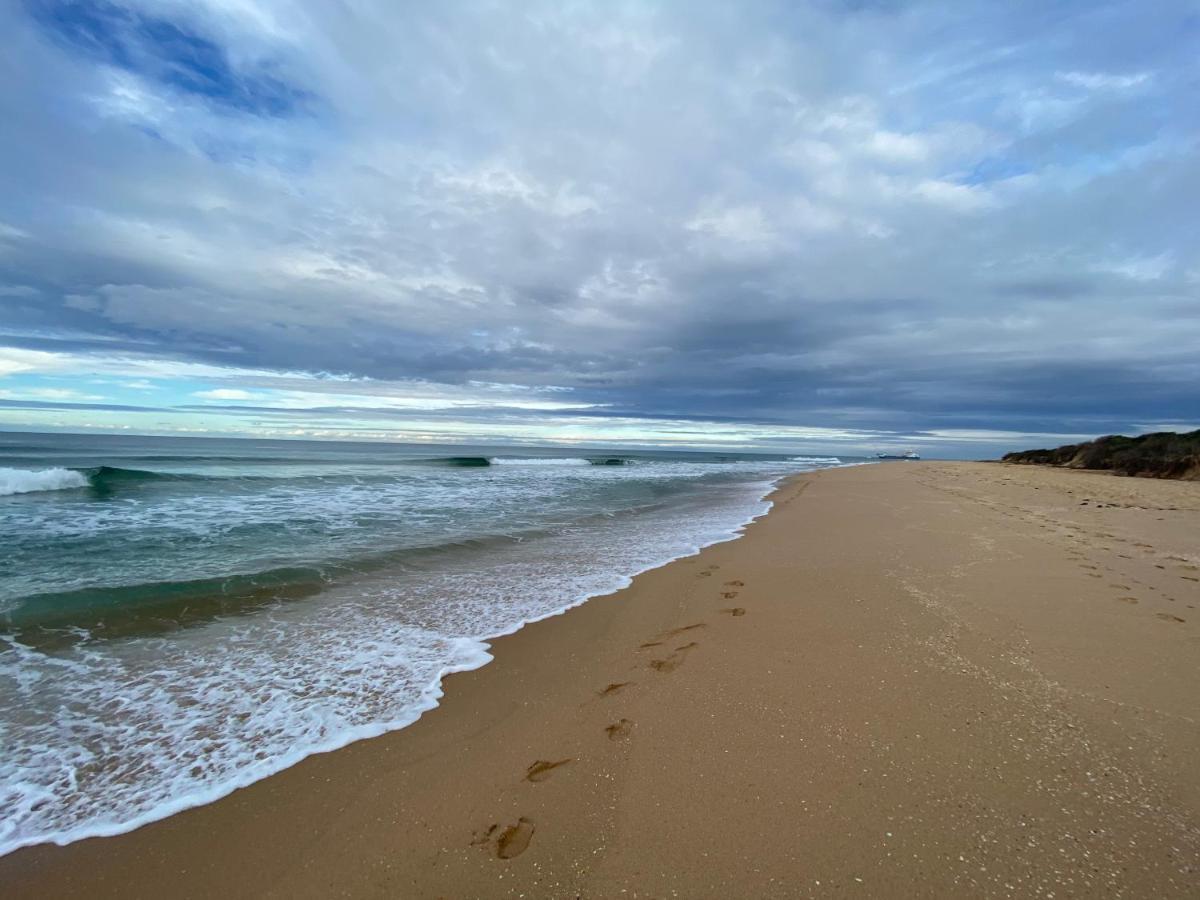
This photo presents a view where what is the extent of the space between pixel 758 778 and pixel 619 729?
91 centimetres

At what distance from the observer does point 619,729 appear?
3.33m

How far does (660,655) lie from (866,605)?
251 centimetres

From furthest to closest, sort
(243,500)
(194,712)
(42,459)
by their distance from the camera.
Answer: (42,459), (243,500), (194,712)

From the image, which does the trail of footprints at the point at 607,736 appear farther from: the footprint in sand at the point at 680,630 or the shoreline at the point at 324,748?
the shoreline at the point at 324,748

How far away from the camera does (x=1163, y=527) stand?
9.97 meters

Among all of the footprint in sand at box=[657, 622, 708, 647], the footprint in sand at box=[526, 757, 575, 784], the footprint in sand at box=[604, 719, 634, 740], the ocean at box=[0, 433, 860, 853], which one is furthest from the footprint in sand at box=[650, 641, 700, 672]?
the ocean at box=[0, 433, 860, 853]

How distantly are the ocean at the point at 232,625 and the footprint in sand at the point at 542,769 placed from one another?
3.86 feet

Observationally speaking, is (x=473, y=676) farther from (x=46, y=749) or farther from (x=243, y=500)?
(x=243, y=500)

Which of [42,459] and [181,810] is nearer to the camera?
[181,810]

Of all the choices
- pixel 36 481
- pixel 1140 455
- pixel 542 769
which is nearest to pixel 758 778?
pixel 542 769

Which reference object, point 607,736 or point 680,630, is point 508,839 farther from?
point 680,630

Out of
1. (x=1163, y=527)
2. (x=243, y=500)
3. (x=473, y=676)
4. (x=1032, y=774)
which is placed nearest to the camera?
(x=1032, y=774)

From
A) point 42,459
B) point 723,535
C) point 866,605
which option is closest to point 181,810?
point 866,605

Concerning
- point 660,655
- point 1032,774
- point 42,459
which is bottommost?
point 42,459
